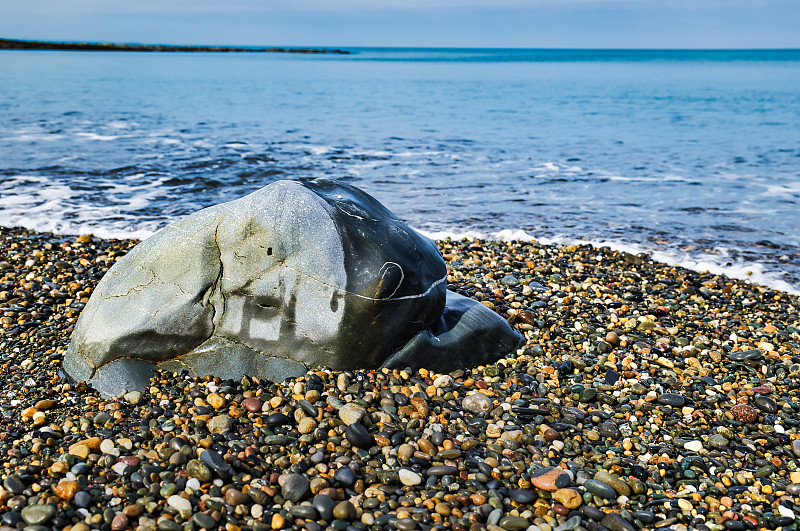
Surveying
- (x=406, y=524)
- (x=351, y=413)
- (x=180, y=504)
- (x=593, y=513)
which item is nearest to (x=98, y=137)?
(x=351, y=413)

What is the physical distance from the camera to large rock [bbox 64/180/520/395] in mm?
4184

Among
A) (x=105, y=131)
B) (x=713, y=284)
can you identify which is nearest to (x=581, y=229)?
(x=713, y=284)

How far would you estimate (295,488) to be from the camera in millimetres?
3242

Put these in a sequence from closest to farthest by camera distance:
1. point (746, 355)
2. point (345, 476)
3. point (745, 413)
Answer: point (345, 476), point (745, 413), point (746, 355)

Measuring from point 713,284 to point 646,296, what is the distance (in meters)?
1.11

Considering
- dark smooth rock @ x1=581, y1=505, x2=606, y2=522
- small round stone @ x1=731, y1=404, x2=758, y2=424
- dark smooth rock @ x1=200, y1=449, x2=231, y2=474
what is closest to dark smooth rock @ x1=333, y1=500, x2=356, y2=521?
dark smooth rock @ x1=200, y1=449, x2=231, y2=474

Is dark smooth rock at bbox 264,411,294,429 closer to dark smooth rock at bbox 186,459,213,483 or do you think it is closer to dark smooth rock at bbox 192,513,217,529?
dark smooth rock at bbox 186,459,213,483

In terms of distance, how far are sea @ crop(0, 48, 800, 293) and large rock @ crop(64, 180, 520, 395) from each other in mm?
4701

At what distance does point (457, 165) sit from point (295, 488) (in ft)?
40.0

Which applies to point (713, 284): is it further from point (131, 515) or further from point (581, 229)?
point (131, 515)

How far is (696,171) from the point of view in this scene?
1427 cm

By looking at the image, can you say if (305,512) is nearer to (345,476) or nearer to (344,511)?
(344,511)

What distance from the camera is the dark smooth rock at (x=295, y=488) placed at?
321 cm

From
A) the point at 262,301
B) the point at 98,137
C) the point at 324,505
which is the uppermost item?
the point at 262,301
